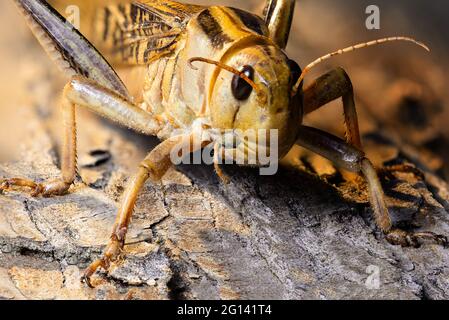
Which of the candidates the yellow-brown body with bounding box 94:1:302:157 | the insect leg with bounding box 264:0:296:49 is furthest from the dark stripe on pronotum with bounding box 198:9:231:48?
the insect leg with bounding box 264:0:296:49

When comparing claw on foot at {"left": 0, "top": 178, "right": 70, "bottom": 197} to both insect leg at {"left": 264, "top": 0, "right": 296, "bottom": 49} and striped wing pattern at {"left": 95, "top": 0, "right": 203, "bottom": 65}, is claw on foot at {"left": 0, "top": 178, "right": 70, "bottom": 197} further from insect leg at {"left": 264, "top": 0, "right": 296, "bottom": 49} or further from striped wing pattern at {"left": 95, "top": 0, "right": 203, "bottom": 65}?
insect leg at {"left": 264, "top": 0, "right": 296, "bottom": 49}

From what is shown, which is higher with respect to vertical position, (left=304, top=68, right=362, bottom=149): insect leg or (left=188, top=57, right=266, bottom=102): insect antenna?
(left=188, top=57, right=266, bottom=102): insect antenna

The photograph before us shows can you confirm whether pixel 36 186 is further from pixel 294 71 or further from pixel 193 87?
pixel 294 71

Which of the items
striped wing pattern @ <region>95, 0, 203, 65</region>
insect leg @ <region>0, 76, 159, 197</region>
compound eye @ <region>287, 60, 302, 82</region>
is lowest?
insect leg @ <region>0, 76, 159, 197</region>

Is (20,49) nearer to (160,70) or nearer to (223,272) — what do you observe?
(160,70)

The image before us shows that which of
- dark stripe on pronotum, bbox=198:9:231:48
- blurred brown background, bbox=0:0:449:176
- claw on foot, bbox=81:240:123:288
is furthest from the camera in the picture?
blurred brown background, bbox=0:0:449:176

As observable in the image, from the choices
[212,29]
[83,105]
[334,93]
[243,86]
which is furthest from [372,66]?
[83,105]

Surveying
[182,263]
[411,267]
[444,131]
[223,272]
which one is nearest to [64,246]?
[182,263]
